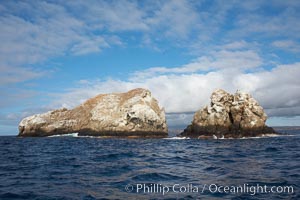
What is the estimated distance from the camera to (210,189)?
41.6 ft

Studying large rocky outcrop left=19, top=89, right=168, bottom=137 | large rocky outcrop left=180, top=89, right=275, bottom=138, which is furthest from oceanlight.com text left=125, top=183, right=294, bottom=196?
large rocky outcrop left=19, top=89, right=168, bottom=137

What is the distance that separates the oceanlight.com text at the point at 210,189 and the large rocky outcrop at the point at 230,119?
53899 mm

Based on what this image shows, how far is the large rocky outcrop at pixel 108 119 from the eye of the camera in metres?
82.2

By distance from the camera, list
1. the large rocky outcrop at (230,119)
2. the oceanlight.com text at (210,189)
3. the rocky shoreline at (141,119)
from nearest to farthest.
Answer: the oceanlight.com text at (210,189) → the large rocky outcrop at (230,119) → the rocky shoreline at (141,119)

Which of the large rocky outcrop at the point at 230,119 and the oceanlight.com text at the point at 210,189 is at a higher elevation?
the large rocky outcrop at the point at 230,119

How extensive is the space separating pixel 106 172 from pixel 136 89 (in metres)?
80.0

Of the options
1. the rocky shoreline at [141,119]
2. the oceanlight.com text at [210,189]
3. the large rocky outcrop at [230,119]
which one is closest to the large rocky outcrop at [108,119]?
the rocky shoreline at [141,119]

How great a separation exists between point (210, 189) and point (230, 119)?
61.0 meters

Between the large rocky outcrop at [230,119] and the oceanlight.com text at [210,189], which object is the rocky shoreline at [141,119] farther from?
the oceanlight.com text at [210,189]

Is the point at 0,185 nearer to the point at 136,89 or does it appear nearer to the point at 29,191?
the point at 29,191

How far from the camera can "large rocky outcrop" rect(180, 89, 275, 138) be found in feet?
222

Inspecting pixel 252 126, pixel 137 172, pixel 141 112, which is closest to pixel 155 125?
pixel 141 112

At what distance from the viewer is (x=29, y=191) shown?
13.0m

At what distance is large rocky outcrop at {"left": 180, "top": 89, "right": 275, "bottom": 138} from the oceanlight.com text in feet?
177
